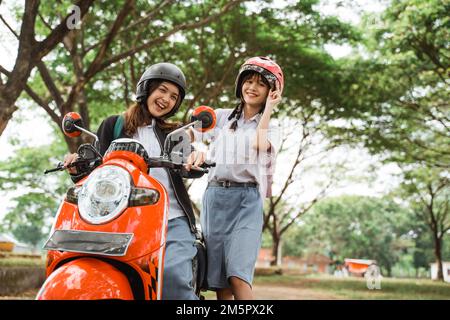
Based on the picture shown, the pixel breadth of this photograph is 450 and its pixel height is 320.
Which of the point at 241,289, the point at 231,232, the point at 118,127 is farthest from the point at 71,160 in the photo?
the point at 241,289

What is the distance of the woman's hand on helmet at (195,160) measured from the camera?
211cm

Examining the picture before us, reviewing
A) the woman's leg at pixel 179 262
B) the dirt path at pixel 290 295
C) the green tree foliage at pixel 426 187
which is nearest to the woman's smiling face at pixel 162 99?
the woman's leg at pixel 179 262

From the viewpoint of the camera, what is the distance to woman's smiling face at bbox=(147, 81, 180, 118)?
2584mm

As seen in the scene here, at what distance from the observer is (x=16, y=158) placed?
60.7 ft

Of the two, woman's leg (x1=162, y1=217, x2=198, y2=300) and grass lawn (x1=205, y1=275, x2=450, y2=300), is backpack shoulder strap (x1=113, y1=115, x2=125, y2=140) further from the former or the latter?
grass lawn (x1=205, y1=275, x2=450, y2=300)

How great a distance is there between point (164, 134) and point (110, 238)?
96 centimetres

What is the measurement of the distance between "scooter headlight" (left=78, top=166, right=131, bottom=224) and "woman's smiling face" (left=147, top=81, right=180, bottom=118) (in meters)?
0.83

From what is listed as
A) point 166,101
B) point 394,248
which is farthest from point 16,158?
point 394,248

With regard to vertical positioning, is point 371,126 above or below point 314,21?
below

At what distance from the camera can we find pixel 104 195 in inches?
70.6

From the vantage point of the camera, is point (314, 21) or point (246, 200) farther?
point (314, 21)

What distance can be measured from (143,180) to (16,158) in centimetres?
1831

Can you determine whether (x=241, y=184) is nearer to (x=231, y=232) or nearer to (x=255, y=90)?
(x=231, y=232)
